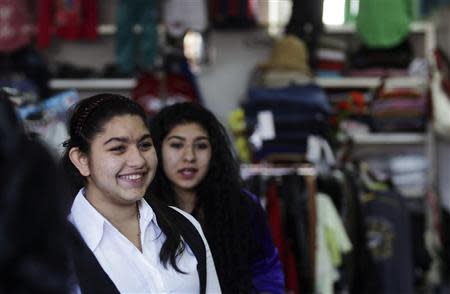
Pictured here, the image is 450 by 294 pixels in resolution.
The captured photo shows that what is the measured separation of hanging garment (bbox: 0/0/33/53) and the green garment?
2.10 m

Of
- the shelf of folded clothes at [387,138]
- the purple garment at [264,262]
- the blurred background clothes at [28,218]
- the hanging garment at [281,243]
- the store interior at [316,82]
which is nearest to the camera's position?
the blurred background clothes at [28,218]

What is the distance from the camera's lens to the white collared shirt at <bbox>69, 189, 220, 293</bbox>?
5.14ft

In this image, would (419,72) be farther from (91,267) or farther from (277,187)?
(91,267)

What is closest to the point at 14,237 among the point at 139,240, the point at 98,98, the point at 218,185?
the point at 139,240

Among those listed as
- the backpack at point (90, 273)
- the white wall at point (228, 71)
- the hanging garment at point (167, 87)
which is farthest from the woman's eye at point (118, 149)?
the white wall at point (228, 71)

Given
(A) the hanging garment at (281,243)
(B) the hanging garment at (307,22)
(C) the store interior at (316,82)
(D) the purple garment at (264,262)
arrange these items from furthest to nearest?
(B) the hanging garment at (307,22)
(C) the store interior at (316,82)
(A) the hanging garment at (281,243)
(D) the purple garment at (264,262)

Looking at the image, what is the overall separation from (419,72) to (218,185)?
2.48m

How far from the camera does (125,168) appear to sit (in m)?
1.71

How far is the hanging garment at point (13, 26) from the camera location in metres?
4.45

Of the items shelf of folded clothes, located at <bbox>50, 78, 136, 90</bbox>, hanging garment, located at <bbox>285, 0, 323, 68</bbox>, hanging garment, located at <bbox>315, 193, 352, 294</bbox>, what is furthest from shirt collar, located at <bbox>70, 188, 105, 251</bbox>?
hanging garment, located at <bbox>285, 0, 323, 68</bbox>

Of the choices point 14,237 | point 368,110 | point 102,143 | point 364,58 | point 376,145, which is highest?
point 14,237

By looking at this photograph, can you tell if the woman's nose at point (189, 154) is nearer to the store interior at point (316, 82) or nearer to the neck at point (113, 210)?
the neck at point (113, 210)

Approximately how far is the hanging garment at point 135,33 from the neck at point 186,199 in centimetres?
217

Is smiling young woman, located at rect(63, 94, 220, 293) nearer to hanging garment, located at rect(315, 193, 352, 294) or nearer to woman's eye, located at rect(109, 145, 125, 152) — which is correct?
woman's eye, located at rect(109, 145, 125, 152)
